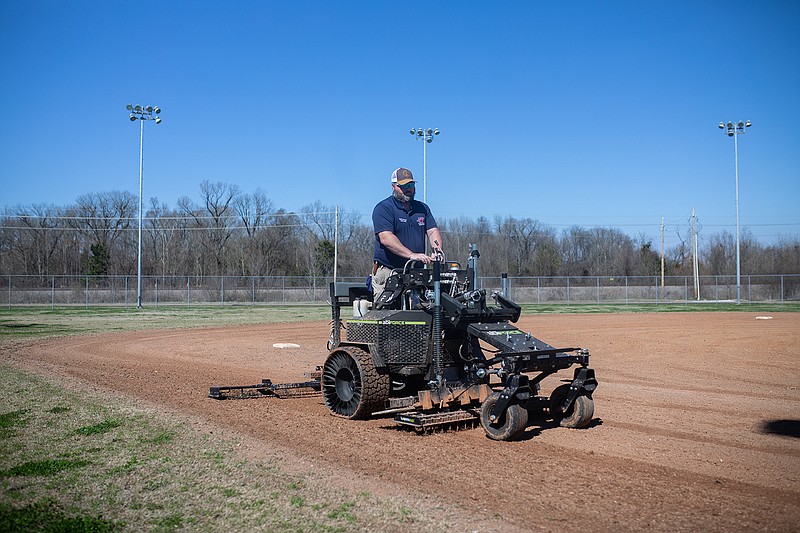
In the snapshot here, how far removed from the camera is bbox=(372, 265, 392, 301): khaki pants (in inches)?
374

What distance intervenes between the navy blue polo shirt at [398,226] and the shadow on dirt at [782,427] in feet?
15.7

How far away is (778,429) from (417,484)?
16.1 ft

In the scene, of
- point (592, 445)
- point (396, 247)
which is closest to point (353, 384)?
point (396, 247)

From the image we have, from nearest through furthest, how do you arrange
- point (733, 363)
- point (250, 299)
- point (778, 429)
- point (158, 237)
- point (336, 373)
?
point (778, 429) → point (336, 373) → point (733, 363) → point (250, 299) → point (158, 237)

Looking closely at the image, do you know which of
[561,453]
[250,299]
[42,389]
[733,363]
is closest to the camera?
[561,453]

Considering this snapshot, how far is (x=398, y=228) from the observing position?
30.7ft

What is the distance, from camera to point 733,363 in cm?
1528

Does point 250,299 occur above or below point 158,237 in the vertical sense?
below

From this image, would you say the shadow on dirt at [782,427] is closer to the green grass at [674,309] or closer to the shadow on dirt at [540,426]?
the shadow on dirt at [540,426]

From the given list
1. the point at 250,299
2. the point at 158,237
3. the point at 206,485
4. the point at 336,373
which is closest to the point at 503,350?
the point at 336,373

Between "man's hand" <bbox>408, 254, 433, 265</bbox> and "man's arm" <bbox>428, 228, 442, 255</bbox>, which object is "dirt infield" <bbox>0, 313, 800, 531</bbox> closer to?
"man's hand" <bbox>408, 254, 433, 265</bbox>

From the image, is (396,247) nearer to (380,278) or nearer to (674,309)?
(380,278)

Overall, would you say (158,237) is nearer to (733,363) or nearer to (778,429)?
(733,363)

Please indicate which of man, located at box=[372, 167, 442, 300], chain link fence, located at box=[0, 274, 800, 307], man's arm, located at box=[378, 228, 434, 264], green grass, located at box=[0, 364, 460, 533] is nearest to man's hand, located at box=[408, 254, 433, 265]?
man's arm, located at box=[378, 228, 434, 264]
